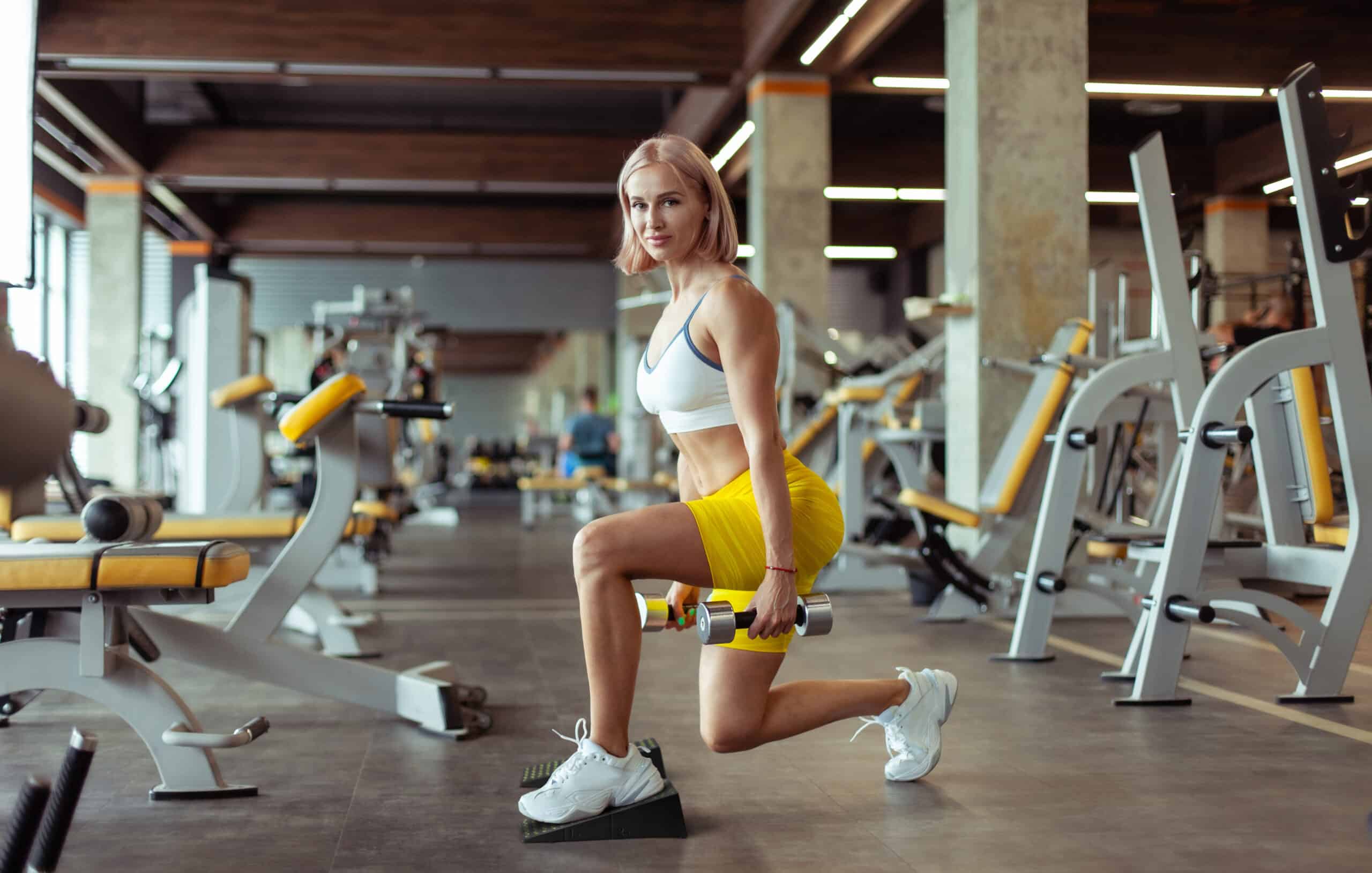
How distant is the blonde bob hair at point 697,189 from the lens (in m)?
2.02

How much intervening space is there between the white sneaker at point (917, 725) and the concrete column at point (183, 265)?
15.4 metres

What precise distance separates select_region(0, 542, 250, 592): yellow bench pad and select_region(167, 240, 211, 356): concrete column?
1482 cm

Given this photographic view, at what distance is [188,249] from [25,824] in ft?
52.6

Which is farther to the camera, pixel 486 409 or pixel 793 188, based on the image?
pixel 486 409

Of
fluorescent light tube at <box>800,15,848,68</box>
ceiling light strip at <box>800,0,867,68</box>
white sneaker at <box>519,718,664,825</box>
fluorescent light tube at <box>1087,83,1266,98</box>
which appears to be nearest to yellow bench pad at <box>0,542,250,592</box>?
white sneaker at <box>519,718,664,825</box>

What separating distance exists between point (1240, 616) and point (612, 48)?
23.6ft

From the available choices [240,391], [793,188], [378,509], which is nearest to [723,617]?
[240,391]

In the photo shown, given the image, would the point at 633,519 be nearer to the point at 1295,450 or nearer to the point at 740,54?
the point at 1295,450

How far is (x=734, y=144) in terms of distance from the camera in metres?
11.6

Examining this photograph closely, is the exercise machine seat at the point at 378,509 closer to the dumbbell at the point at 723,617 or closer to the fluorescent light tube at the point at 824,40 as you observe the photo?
the dumbbell at the point at 723,617

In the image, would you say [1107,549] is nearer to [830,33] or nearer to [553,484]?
[830,33]

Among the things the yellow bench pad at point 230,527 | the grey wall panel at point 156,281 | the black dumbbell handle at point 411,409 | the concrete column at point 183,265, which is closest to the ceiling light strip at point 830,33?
the yellow bench pad at point 230,527

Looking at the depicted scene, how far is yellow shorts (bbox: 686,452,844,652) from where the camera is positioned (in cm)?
196

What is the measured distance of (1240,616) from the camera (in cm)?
305
